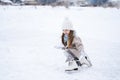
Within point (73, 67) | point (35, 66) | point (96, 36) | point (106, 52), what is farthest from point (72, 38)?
point (96, 36)

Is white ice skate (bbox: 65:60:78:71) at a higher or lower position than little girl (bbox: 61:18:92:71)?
lower

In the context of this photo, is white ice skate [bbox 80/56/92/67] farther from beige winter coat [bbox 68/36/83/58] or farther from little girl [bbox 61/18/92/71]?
beige winter coat [bbox 68/36/83/58]

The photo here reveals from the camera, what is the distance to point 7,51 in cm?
886

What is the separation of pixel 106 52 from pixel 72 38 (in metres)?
2.60

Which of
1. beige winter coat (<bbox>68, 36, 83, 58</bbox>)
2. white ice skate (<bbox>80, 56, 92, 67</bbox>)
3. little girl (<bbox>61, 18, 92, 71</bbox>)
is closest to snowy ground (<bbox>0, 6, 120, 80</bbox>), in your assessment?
white ice skate (<bbox>80, 56, 92, 67</bbox>)

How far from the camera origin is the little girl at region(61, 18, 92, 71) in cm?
648

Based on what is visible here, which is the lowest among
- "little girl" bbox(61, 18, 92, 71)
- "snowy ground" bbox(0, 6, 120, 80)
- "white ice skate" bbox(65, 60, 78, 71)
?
"snowy ground" bbox(0, 6, 120, 80)

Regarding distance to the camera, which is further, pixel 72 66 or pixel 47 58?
pixel 47 58

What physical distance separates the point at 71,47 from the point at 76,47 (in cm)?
11

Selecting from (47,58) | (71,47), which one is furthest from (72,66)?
(47,58)

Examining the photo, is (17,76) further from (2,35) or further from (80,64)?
(2,35)

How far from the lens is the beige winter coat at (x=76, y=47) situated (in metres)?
6.48

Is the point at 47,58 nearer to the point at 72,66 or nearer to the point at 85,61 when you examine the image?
the point at 85,61

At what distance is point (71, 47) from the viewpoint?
21.5ft
